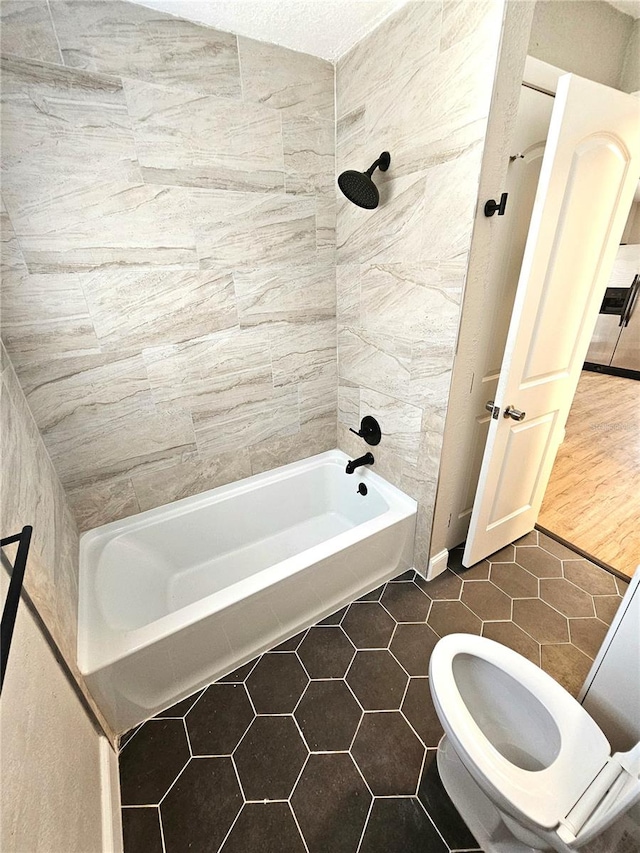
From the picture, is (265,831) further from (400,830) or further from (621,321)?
(621,321)

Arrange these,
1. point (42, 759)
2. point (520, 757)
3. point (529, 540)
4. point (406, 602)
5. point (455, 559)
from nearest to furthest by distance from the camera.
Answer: point (42, 759) → point (520, 757) → point (406, 602) → point (455, 559) → point (529, 540)

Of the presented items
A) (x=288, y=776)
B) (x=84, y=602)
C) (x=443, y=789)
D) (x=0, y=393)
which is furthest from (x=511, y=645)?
(x=0, y=393)

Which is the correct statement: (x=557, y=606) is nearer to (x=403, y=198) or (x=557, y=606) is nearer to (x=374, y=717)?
(x=374, y=717)

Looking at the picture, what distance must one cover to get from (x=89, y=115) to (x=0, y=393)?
1.00m

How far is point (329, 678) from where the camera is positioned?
4.67 ft

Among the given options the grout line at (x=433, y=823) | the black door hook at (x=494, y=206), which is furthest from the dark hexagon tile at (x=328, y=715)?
the black door hook at (x=494, y=206)

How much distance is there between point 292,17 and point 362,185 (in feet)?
1.99

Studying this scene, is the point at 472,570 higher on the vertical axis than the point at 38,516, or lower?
lower

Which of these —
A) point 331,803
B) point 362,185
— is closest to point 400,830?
point 331,803

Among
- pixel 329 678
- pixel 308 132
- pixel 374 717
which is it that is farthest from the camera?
pixel 308 132

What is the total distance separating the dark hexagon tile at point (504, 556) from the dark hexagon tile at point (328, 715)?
41.8 inches

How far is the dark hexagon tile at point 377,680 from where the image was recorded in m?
1.34

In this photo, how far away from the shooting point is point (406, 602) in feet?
5.65

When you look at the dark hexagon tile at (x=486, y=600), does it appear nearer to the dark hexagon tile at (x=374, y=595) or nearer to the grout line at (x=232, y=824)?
the dark hexagon tile at (x=374, y=595)
